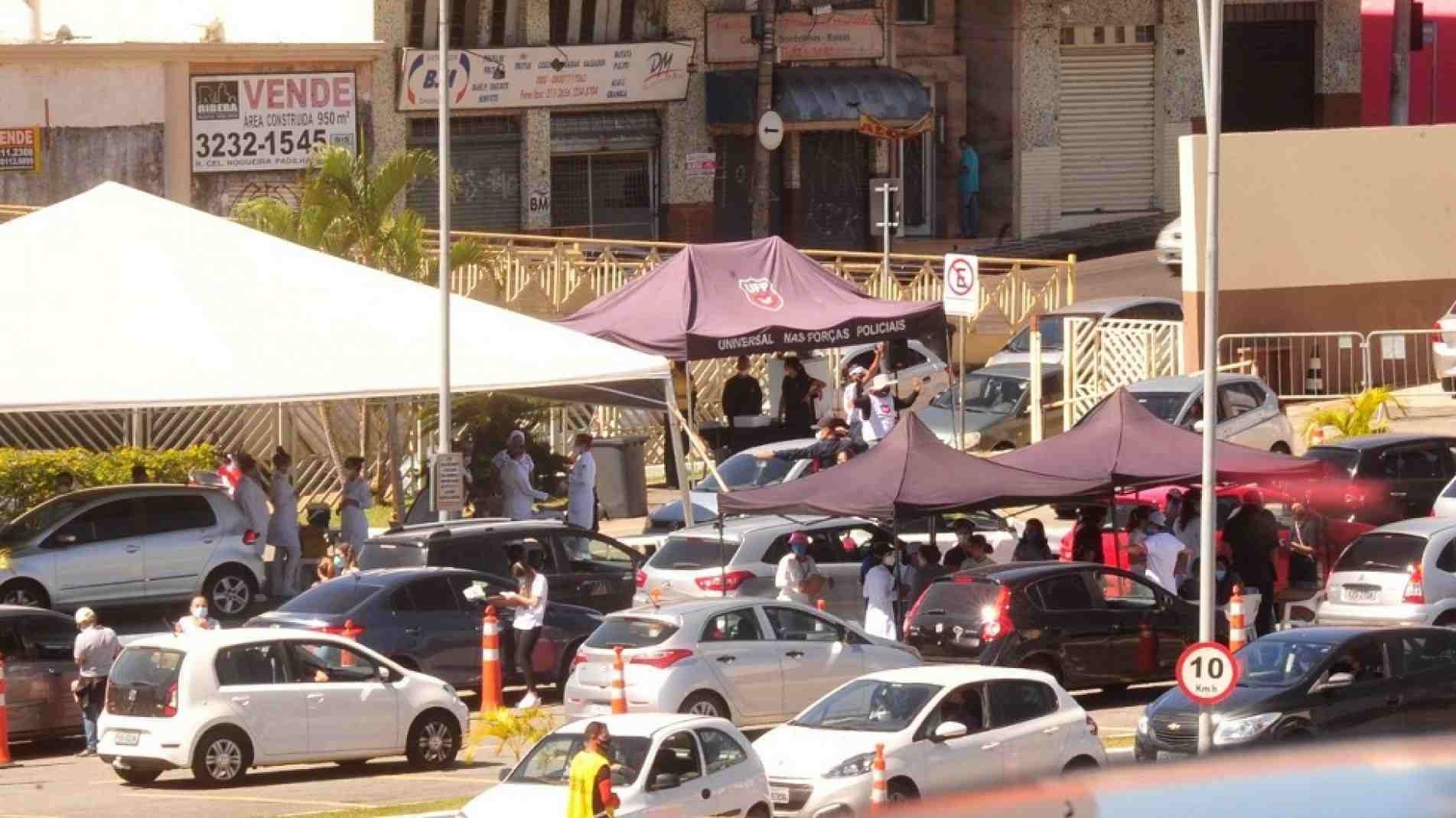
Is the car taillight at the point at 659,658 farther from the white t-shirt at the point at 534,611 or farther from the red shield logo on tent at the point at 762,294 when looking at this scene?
the red shield logo on tent at the point at 762,294

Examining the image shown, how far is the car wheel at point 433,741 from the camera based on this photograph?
57.8ft

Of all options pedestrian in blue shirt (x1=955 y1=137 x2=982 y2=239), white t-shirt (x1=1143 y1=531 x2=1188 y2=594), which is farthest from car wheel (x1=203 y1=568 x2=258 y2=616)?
pedestrian in blue shirt (x1=955 y1=137 x2=982 y2=239)

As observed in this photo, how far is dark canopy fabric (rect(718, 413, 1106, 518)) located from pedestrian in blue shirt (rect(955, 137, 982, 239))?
2892 cm

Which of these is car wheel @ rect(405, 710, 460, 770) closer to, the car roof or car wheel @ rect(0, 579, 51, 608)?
car wheel @ rect(0, 579, 51, 608)

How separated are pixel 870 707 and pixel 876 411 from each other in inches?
524

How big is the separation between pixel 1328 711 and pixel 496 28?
30087 millimetres

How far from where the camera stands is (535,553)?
70.5 ft

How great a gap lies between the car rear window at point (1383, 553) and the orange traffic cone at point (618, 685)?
764 cm

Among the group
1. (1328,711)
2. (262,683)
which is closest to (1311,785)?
(1328,711)

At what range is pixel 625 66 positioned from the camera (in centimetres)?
4444

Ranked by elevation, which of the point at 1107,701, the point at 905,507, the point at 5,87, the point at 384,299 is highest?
the point at 5,87

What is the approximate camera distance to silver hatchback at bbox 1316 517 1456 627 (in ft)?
66.9

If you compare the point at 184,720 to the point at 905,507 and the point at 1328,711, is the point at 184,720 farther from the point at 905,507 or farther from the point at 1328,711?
the point at 1328,711

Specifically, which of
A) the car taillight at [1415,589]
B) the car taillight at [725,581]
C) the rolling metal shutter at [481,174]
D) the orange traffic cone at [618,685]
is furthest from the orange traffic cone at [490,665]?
the rolling metal shutter at [481,174]
